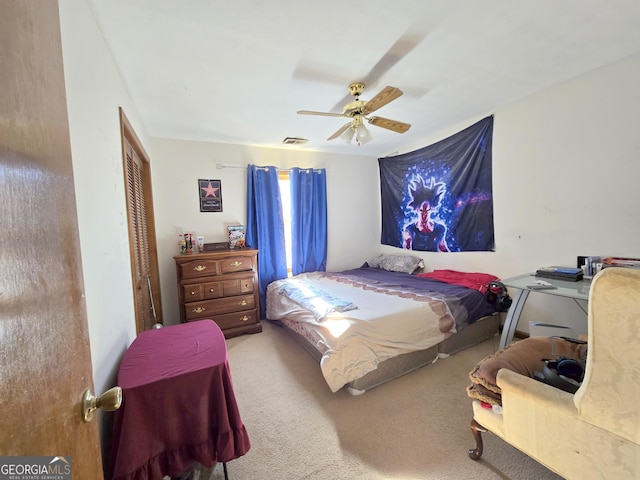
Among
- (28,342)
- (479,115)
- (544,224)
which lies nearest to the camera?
(28,342)

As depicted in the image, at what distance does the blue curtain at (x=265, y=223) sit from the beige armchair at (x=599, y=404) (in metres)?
2.98

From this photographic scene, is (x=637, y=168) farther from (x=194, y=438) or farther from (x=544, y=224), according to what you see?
(x=194, y=438)

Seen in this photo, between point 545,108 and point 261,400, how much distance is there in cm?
355

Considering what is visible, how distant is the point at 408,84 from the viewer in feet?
7.20

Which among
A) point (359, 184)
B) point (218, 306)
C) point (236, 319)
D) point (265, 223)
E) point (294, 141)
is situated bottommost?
point (236, 319)

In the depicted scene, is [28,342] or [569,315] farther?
[569,315]

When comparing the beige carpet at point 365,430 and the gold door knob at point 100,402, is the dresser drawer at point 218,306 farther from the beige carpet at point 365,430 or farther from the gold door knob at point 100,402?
the gold door knob at point 100,402

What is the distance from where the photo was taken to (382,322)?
6.61 ft

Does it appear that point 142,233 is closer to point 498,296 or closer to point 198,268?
point 198,268

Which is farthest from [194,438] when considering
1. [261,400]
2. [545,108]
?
[545,108]

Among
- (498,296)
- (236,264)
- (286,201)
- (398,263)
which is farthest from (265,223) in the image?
(498,296)

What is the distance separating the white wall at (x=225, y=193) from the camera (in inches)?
127

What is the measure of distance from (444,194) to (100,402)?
359 cm

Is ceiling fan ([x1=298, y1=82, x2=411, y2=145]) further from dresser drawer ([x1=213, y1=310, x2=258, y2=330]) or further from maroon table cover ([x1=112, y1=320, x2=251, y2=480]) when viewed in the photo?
dresser drawer ([x1=213, y1=310, x2=258, y2=330])
